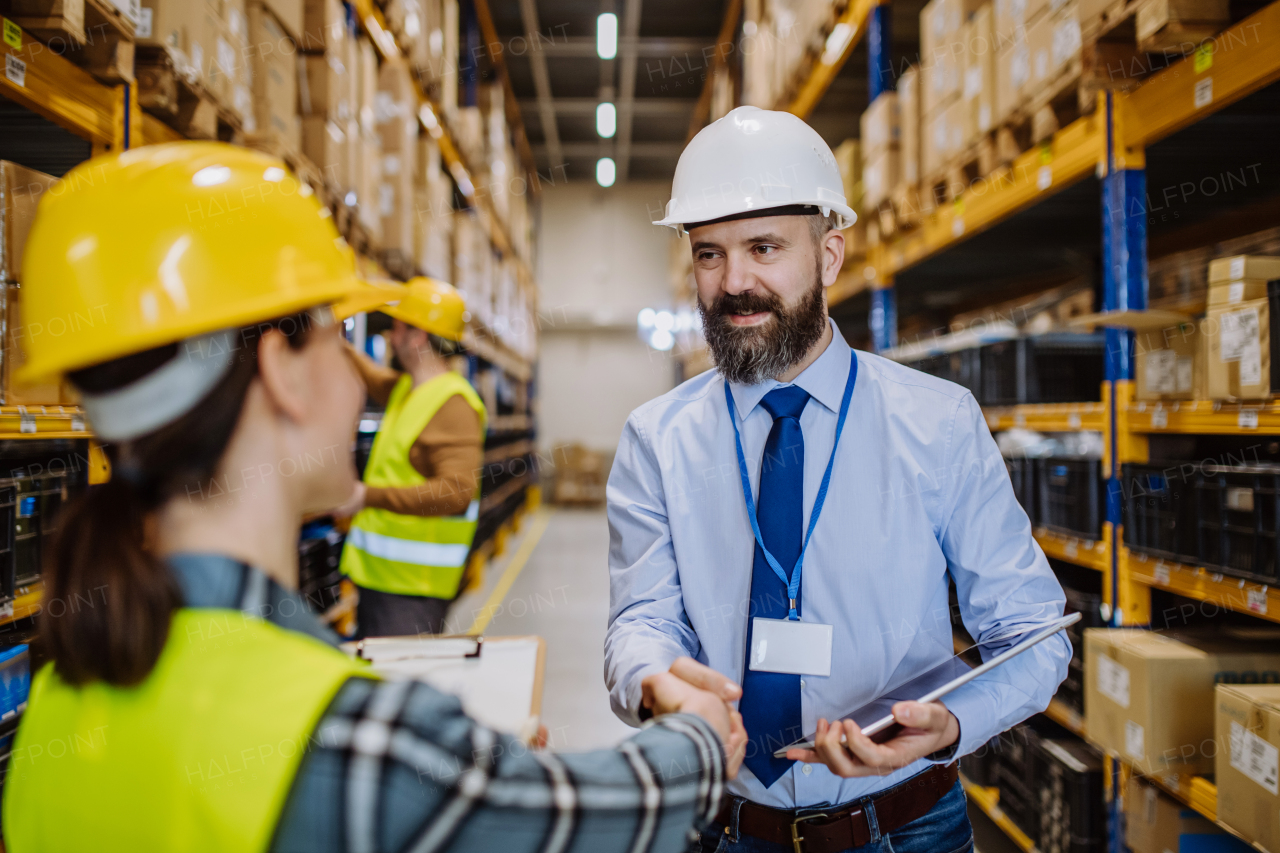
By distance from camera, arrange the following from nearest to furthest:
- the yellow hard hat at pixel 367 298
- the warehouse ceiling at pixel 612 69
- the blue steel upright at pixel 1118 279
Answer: the yellow hard hat at pixel 367 298 < the blue steel upright at pixel 1118 279 < the warehouse ceiling at pixel 612 69

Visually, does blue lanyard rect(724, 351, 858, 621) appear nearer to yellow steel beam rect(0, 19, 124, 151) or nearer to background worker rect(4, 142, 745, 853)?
background worker rect(4, 142, 745, 853)

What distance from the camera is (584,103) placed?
12.8 meters

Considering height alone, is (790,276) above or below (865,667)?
above

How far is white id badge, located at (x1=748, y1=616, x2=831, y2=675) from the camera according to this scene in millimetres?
1410

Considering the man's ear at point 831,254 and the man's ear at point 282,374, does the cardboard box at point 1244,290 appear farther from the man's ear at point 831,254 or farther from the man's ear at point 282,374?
the man's ear at point 282,374

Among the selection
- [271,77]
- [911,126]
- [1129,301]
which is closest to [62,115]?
[271,77]

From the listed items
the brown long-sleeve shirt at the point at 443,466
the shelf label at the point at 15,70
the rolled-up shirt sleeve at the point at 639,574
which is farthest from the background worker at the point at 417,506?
the rolled-up shirt sleeve at the point at 639,574

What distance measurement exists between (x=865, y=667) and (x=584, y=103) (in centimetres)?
1289

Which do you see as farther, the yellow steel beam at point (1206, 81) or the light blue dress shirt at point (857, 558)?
the yellow steel beam at point (1206, 81)

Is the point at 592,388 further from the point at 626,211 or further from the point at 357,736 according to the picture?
the point at 357,736

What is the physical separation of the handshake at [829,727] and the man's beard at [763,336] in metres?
0.64

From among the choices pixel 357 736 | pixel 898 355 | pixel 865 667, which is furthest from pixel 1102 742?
pixel 357 736

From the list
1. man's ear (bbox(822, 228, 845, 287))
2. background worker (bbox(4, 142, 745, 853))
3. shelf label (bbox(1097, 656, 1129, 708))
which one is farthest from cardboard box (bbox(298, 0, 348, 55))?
shelf label (bbox(1097, 656, 1129, 708))

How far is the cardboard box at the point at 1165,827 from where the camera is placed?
2.31 m
